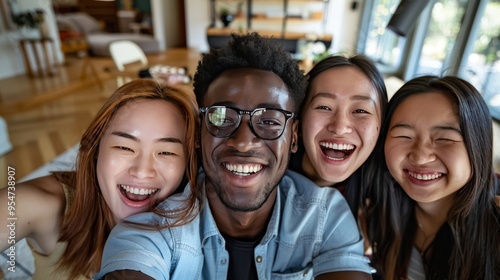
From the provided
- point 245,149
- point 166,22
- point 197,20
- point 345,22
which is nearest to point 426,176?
point 245,149

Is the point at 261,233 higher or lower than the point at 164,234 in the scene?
lower

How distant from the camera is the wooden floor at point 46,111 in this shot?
3266mm

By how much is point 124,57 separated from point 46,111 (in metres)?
1.38

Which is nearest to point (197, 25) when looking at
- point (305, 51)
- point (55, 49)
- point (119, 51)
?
point (55, 49)

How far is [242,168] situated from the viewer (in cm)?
98

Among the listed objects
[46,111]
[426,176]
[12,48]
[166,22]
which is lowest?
[46,111]

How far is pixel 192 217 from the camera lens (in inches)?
40.5

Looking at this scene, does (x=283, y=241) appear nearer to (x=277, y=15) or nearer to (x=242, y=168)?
(x=242, y=168)

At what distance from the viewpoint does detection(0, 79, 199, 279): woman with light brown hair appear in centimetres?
106

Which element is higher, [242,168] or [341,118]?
[341,118]

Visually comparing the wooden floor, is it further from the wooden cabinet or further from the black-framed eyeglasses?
the wooden cabinet

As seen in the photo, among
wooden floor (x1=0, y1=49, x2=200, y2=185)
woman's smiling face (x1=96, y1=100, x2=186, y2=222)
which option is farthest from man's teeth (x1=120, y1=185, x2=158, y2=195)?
wooden floor (x1=0, y1=49, x2=200, y2=185)

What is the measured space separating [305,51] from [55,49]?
5.59 m

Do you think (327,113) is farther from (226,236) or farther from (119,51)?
(119,51)
